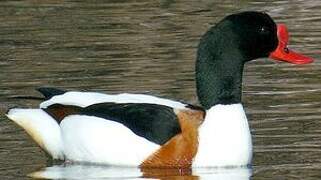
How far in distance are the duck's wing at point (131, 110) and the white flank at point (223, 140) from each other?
22 cm

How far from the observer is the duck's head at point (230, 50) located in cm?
1195

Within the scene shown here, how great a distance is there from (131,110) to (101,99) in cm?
45

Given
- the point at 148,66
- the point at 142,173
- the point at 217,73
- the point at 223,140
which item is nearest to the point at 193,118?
the point at 223,140

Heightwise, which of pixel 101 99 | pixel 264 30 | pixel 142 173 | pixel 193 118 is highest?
pixel 264 30

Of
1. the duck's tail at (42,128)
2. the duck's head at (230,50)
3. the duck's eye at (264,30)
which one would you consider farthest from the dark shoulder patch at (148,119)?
the duck's eye at (264,30)

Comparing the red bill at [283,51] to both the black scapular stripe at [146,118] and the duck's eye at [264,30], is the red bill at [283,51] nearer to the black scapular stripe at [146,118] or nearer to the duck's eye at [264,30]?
the duck's eye at [264,30]

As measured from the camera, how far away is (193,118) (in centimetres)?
1183

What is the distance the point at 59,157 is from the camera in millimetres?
12414

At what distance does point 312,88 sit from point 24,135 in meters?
2.86

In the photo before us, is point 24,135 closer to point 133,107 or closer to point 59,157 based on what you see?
point 59,157

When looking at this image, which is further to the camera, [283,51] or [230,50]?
[283,51]

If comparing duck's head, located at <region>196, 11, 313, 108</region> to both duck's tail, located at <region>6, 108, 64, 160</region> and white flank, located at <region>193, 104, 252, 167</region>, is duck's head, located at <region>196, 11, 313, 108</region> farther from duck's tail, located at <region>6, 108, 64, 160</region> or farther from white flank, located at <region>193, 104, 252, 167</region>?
duck's tail, located at <region>6, 108, 64, 160</region>

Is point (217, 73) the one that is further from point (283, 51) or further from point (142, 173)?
point (142, 173)

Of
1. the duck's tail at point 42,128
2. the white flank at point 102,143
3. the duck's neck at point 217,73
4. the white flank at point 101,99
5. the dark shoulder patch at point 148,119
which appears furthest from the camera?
the duck's tail at point 42,128
